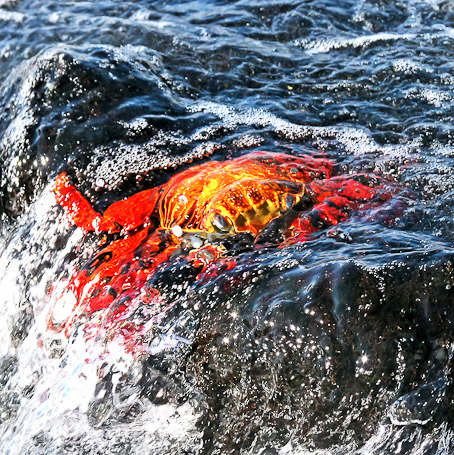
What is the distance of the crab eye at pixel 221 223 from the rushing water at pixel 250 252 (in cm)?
28

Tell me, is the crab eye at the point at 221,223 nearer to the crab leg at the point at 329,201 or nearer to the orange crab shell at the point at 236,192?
the orange crab shell at the point at 236,192

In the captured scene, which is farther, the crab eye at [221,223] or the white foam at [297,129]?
the white foam at [297,129]

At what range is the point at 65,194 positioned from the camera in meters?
3.58

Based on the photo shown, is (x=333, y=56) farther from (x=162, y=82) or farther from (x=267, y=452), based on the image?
(x=267, y=452)

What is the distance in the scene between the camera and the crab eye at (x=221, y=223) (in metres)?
3.09

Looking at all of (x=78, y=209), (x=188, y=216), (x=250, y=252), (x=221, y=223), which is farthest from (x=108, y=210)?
(x=250, y=252)

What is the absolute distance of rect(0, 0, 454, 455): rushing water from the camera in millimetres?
2438

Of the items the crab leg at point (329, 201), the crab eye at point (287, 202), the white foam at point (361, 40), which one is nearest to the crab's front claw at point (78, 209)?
the crab eye at point (287, 202)

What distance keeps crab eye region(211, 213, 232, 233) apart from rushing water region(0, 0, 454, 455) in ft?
0.91

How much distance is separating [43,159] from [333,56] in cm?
257

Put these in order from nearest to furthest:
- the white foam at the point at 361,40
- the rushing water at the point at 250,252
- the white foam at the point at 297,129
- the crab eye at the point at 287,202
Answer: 1. the rushing water at the point at 250,252
2. the crab eye at the point at 287,202
3. the white foam at the point at 297,129
4. the white foam at the point at 361,40

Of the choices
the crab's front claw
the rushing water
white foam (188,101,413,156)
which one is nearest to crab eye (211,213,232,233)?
the rushing water

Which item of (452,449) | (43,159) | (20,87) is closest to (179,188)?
(43,159)

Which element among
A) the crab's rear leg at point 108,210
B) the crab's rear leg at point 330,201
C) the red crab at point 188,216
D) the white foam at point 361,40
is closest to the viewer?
the red crab at point 188,216
